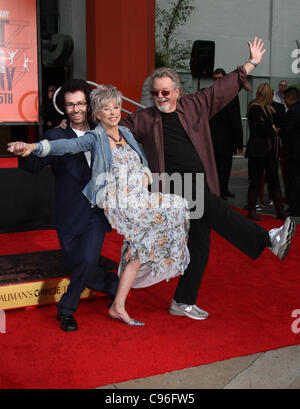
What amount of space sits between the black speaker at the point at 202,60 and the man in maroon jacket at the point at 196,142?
261 inches

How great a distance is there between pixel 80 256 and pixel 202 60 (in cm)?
742

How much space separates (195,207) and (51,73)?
27.7 feet

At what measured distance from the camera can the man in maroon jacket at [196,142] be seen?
123 inches

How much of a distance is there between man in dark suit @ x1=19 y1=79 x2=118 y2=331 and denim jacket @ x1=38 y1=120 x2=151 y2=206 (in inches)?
4.6

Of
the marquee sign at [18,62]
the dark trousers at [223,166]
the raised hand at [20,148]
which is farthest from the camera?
the dark trousers at [223,166]

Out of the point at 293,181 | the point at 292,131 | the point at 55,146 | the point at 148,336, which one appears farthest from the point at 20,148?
the point at 293,181

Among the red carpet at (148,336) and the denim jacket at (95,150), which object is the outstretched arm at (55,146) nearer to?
the denim jacket at (95,150)

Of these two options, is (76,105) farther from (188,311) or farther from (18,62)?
(18,62)

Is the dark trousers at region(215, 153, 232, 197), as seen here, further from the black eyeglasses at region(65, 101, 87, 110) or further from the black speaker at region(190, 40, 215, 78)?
the black eyeglasses at region(65, 101, 87, 110)

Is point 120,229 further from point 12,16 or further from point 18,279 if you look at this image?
point 12,16

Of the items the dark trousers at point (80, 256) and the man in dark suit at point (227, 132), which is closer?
the dark trousers at point (80, 256)

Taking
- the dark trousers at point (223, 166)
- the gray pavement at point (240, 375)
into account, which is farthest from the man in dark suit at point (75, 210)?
the dark trousers at point (223, 166)

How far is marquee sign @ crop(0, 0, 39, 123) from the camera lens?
19.9 feet

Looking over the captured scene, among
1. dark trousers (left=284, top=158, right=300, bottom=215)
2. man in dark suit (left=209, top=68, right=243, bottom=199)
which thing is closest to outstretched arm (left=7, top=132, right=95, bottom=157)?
dark trousers (left=284, top=158, right=300, bottom=215)
